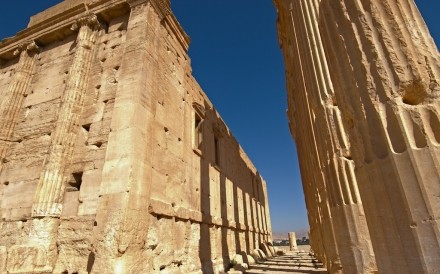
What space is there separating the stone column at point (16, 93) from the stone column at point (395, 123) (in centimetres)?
1014

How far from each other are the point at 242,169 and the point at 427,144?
1746cm

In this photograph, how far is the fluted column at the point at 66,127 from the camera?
6652mm

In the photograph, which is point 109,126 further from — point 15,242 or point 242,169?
point 242,169

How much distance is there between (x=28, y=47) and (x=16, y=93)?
209 cm

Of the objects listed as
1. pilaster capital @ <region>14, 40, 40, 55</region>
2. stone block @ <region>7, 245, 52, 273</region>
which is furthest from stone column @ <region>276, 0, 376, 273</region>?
pilaster capital @ <region>14, 40, 40, 55</region>

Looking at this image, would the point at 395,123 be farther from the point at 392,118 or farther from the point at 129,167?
the point at 129,167

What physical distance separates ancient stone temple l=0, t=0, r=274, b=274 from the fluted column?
0.03 meters

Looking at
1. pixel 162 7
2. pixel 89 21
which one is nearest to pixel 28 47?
pixel 89 21

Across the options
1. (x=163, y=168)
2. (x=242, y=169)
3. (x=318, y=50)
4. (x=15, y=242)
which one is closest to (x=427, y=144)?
(x=318, y=50)

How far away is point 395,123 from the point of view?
89.5 inches

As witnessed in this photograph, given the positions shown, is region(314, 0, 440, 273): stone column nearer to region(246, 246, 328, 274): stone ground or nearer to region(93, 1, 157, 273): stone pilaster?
region(93, 1, 157, 273): stone pilaster

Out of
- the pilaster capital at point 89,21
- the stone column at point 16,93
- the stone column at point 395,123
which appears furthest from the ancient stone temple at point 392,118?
the stone column at point 16,93

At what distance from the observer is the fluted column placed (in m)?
6.65

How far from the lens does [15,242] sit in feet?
22.0
